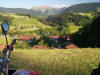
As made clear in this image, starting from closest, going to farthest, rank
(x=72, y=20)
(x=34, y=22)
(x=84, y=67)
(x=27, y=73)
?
(x=27, y=73)
(x=84, y=67)
(x=72, y=20)
(x=34, y=22)

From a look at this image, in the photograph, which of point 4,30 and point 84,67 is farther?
point 84,67

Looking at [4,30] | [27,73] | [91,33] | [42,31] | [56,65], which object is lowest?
[42,31]

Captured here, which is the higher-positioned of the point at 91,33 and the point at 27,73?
the point at 27,73

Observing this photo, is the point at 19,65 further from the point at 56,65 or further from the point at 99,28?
the point at 99,28

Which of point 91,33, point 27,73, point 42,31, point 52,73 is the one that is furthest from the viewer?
point 42,31

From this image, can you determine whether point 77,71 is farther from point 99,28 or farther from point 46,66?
point 99,28

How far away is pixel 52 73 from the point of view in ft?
22.3

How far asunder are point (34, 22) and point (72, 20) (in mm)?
41573

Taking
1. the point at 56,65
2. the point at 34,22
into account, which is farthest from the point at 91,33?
the point at 34,22

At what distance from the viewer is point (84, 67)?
25.1 ft

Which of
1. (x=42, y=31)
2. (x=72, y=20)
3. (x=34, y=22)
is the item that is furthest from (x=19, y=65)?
(x=34, y=22)

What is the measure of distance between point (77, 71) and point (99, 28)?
5080 centimetres

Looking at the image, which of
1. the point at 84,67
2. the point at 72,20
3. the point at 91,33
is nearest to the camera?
the point at 84,67

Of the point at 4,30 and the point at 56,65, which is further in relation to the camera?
the point at 56,65
